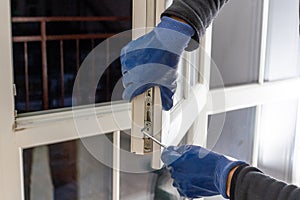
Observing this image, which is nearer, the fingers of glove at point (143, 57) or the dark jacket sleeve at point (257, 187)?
the dark jacket sleeve at point (257, 187)

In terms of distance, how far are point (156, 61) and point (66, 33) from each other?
481 mm

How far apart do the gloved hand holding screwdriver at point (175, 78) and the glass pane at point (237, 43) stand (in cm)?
66

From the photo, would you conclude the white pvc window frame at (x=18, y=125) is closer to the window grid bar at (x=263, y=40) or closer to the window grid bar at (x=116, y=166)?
the window grid bar at (x=116, y=166)

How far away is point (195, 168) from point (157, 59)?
26 cm

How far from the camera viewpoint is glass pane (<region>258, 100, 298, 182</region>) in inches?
81.6

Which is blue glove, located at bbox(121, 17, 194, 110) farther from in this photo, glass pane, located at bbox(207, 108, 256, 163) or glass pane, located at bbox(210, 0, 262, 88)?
glass pane, located at bbox(207, 108, 256, 163)

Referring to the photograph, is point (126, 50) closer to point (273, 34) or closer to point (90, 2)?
point (90, 2)

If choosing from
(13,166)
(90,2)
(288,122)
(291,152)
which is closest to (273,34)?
(288,122)

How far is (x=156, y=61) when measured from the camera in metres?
0.96

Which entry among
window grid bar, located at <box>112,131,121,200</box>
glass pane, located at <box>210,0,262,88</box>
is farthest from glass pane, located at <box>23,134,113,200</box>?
glass pane, located at <box>210,0,262,88</box>

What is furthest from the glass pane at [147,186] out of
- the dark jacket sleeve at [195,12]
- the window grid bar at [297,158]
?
the window grid bar at [297,158]

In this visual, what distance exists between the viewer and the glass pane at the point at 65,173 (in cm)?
129

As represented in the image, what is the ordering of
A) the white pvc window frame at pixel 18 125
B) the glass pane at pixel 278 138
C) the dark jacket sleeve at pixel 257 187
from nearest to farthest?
the dark jacket sleeve at pixel 257 187 → the white pvc window frame at pixel 18 125 → the glass pane at pixel 278 138

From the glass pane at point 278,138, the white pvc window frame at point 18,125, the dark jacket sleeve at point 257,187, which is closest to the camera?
the dark jacket sleeve at point 257,187
